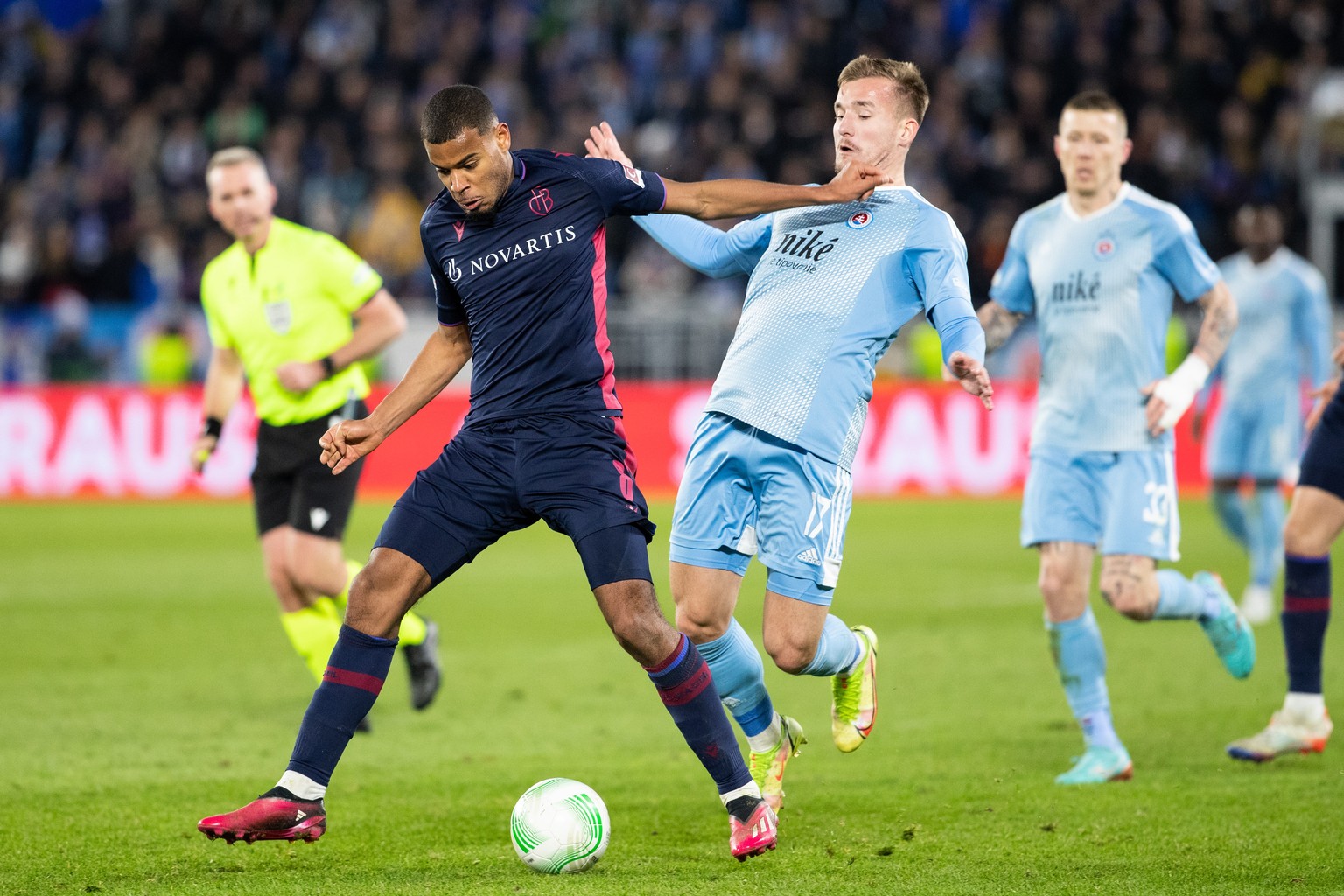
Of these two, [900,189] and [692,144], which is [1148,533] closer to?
[900,189]

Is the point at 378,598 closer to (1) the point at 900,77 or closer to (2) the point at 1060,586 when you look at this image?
(1) the point at 900,77

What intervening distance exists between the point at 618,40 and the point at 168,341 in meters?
8.25

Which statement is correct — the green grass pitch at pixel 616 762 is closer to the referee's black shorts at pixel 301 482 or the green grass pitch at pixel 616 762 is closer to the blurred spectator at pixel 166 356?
the referee's black shorts at pixel 301 482

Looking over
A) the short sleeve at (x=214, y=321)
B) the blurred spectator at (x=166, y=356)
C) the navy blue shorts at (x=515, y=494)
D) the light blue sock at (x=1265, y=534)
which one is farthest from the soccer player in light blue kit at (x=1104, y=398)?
the blurred spectator at (x=166, y=356)

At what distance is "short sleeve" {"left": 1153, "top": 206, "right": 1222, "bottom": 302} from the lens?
6121 millimetres

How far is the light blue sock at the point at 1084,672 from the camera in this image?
19.9 ft

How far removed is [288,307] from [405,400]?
2.59 meters

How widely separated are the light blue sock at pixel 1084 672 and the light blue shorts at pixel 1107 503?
1.08 feet

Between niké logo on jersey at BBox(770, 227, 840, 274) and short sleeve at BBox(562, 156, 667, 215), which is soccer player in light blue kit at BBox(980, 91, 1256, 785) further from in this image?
short sleeve at BBox(562, 156, 667, 215)

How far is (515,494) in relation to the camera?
4711mm

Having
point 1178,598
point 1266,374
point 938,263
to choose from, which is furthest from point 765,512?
point 1266,374

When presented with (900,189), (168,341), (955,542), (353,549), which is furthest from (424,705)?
(168,341)

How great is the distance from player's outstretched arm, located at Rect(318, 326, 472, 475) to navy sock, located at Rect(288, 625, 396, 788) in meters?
0.54

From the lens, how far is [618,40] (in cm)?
2291
